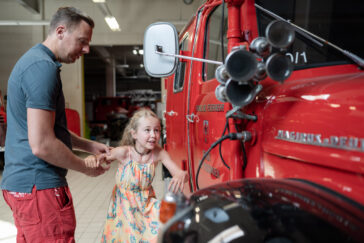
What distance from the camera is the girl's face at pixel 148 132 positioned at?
213 centimetres

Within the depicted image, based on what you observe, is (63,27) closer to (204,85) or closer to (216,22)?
(204,85)

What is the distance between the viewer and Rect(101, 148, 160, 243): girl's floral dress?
6.75 feet

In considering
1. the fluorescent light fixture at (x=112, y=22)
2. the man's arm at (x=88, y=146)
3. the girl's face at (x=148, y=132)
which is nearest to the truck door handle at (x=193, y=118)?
the girl's face at (x=148, y=132)

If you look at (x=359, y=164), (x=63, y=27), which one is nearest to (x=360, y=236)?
Result: (x=359, y=164)

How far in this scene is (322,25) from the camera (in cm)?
147

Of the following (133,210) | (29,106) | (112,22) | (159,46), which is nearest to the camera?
(29,106)

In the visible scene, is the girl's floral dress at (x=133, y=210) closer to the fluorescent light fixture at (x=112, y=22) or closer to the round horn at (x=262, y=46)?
the round horn at (x=262, y=46)

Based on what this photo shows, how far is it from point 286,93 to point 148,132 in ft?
3.75

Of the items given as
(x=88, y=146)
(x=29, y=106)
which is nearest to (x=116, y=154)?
(x=88, y=146)

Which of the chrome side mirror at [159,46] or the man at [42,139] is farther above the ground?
the chrome side mirror at [159,46]

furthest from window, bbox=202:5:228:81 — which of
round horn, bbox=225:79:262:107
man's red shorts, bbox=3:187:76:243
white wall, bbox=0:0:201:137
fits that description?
white wall, bbox=0:0:201:137

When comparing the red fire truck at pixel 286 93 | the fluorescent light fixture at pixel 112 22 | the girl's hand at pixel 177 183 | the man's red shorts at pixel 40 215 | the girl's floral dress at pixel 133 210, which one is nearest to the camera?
the red fire truck at pixel 286 93

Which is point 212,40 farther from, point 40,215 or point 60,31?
point 40,215

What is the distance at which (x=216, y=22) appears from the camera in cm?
223
